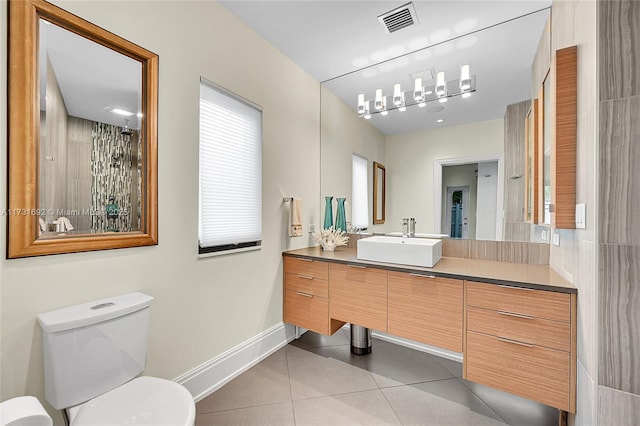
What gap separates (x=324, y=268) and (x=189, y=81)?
161cm

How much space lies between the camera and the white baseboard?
1.81 meters

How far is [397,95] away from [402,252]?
1466 millimetres

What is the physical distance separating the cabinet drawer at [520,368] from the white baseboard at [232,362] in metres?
1.49

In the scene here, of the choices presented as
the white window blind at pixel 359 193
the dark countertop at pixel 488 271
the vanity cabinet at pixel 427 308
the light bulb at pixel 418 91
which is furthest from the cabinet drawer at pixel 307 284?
the light bulb at pixel 418 91

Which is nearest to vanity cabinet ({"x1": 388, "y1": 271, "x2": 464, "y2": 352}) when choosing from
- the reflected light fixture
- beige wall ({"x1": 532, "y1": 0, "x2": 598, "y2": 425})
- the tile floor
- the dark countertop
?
the dark countertop

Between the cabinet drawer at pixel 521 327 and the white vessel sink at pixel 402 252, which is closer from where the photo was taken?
the cabinet drawer at pixel 521 327

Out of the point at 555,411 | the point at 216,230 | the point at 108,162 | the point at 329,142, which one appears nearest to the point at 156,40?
the point at 108,162

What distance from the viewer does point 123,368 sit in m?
1.31

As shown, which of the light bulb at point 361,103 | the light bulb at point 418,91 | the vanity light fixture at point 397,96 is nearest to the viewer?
the light bulb at point 418,91

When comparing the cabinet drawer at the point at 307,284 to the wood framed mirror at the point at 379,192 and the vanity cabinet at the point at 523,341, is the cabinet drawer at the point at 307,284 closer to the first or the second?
the wood framed mirror at the point at 379,192

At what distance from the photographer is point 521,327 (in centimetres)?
149

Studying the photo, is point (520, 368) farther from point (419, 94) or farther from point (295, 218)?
point (419, 94)

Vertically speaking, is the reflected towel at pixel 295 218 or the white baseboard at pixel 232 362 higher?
the reflected towel at pixel 295 218

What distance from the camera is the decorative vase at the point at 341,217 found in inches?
112
